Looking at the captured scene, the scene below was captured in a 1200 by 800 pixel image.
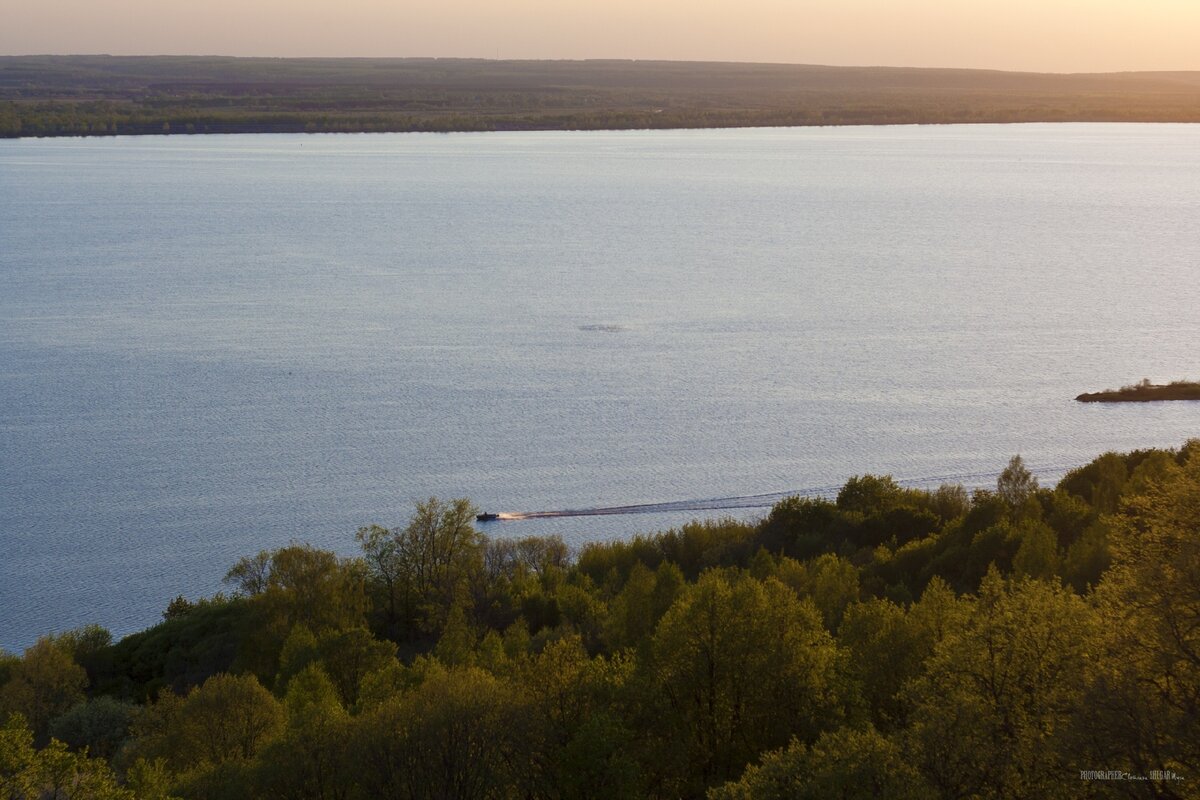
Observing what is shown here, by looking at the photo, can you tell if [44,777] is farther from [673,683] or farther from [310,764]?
[673,683]

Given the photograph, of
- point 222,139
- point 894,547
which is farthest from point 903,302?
point 222,139

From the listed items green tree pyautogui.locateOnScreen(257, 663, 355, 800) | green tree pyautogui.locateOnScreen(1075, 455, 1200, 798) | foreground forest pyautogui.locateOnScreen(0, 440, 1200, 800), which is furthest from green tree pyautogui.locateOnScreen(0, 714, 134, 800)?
green tree pyautogui.locateOnScreen(1075, 455, 1200, 798)

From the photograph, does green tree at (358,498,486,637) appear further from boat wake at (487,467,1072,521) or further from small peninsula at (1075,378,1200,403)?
small peninsula at (1075,378,1200,403)

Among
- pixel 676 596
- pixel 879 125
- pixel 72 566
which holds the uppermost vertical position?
pixel 879 125

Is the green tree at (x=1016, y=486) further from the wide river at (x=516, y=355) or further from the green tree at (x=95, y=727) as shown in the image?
the green tree at (x=95, y=727)

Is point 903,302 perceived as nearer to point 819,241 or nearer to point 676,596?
point 819,241

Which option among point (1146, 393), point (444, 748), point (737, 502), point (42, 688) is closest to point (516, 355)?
point (737, 502)

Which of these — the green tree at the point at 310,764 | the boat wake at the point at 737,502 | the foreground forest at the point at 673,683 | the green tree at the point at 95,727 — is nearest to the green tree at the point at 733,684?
the foreground forest at the point at 673,683
